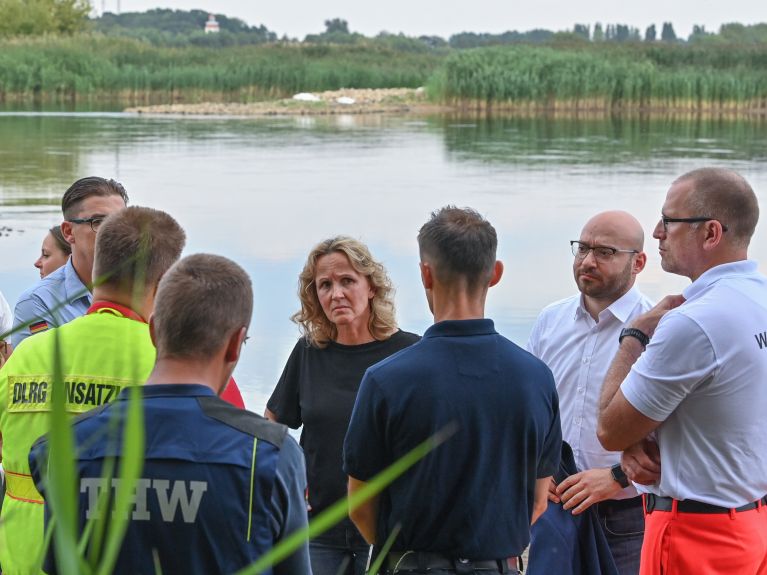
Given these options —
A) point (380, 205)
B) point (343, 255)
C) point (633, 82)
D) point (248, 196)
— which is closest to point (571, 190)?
point (380, 205)

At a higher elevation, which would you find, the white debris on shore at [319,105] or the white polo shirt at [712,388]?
the white debris on shore at [319,105]

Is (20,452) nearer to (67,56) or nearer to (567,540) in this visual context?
(567,540)

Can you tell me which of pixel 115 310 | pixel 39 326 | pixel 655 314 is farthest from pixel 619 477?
pixel 39 326

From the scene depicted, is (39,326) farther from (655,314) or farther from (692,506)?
(692,506)

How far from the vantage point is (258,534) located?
2414 mm

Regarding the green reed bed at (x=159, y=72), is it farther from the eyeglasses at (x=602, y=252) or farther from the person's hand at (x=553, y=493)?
the person's hand at (x=553, y=493)

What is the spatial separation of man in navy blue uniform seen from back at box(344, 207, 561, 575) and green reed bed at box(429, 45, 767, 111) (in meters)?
42.5

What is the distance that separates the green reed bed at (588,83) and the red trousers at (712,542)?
4214 centimetres

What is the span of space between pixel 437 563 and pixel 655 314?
3.29ft

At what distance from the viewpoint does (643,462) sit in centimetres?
351

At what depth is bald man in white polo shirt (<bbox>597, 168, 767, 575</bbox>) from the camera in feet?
10.9

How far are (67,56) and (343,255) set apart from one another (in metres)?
53.8

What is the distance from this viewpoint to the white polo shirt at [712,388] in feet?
10.8

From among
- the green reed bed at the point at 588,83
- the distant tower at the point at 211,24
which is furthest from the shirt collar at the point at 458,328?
the distant tower at the point at 211,24
